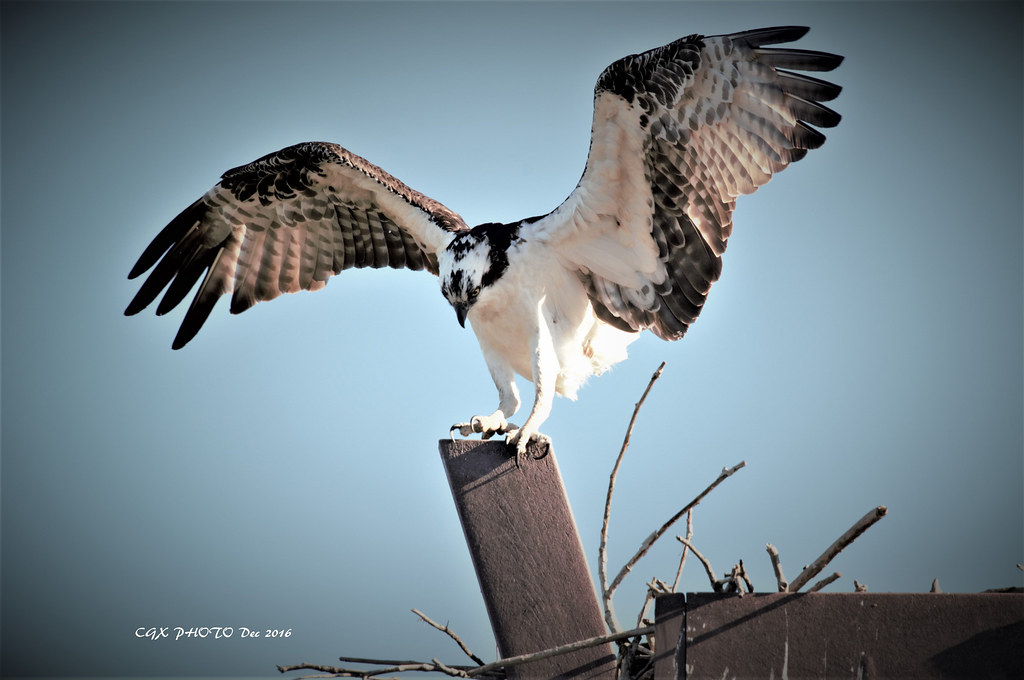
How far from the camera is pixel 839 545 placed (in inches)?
83.5

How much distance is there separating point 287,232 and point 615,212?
7.35 feet

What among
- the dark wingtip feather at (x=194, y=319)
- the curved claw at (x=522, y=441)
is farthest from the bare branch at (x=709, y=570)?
the dark wingtip feather at (x=194, y=319)

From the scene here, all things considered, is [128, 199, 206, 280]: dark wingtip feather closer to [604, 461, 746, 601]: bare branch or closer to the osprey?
the osprey

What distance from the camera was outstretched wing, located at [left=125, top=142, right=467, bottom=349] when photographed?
4.66 m

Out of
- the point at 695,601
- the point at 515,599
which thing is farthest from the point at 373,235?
the point at 695,601

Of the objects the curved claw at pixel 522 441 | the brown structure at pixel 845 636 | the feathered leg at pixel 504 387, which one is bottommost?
the brown structure at pixel 845 636

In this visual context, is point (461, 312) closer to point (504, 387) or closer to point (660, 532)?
point (504, 387)

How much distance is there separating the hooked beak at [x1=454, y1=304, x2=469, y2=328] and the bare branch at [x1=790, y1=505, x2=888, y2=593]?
1998mm

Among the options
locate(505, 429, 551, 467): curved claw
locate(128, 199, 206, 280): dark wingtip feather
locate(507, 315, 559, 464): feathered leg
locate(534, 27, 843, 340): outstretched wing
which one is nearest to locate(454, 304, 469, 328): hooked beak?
locate(507, 315, 559, 464): feathered leg

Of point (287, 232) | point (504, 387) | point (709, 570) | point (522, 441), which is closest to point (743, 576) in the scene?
point (709, 570)

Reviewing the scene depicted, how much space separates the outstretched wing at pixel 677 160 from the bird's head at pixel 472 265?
0.23m

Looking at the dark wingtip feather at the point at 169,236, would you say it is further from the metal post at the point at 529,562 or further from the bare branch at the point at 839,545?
the bare branch at the point at 839,545

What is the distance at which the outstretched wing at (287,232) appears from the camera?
4.66 metres

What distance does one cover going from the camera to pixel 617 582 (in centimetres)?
281
